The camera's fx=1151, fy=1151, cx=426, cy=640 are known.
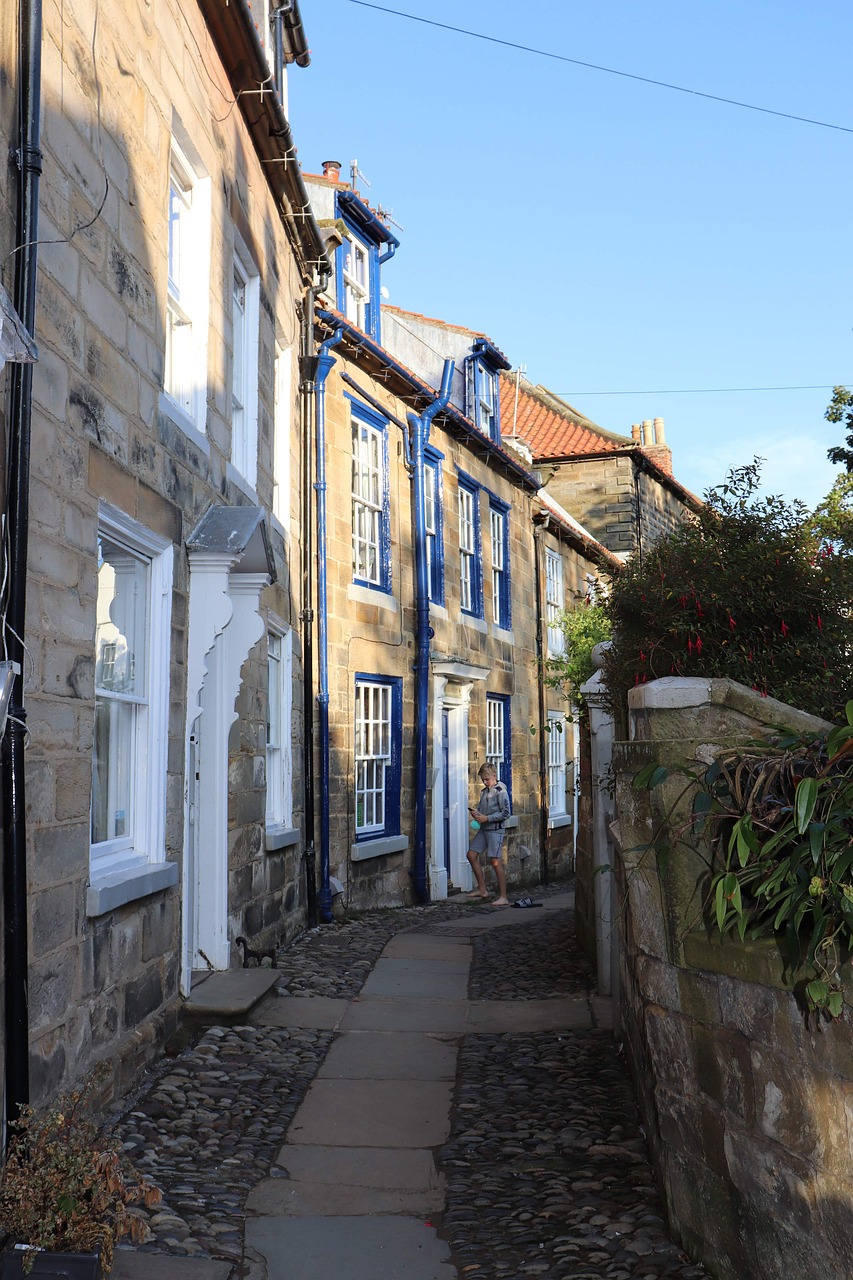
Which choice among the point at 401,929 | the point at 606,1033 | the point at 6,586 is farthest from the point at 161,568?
the point at 401,929

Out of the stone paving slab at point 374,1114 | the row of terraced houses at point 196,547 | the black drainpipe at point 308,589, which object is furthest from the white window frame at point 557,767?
the stone paving slab at point 374,1114

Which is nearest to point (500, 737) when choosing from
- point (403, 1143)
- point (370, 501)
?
point (370, 501)

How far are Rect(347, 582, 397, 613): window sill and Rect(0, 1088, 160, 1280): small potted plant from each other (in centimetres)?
862

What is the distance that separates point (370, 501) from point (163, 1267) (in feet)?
31.7

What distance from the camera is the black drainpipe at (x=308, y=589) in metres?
10.6

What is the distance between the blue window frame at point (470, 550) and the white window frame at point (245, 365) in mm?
6880

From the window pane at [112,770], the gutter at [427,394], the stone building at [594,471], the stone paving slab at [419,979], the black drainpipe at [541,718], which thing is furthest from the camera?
the stone building at [594,471]

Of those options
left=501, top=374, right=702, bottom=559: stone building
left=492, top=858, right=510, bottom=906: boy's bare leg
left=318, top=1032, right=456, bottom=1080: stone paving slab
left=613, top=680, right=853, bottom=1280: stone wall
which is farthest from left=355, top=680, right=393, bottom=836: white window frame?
left=501, top=374, right=702, bottom=559: stone building

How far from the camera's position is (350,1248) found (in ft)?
12.6

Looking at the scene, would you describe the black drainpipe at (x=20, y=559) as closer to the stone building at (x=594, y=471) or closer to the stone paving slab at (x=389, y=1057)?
the stone paving slab at (x=389, y=1057)

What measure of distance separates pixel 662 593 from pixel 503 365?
41.3 ft

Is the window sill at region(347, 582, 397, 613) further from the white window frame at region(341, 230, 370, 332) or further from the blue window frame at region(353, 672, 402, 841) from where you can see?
the white window frame at region(341, 230, 370, 332)

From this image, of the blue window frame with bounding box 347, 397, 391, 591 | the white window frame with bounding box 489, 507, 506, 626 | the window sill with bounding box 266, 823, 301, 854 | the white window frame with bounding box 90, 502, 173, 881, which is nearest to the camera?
the white window frame with bounding box 90, 502, 173, 881

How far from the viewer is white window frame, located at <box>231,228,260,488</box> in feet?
27.5
